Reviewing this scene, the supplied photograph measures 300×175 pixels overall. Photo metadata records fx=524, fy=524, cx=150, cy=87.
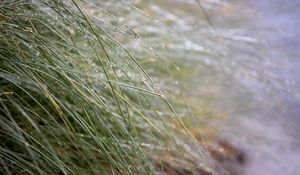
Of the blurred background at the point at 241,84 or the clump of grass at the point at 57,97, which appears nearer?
the clump of grass at the point at 57,97

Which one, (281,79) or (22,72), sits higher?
(22,72)

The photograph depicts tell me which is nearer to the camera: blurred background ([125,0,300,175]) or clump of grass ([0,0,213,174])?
clump of grass ([0,0,213,174])

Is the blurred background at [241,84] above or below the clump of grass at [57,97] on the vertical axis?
below

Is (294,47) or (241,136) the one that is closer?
(241,136)

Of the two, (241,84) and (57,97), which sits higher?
(57,97)

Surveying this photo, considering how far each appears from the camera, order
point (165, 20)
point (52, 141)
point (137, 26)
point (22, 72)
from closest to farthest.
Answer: point (22, 72) < point (52, 141) < point (137, 26) < point (165, 20)

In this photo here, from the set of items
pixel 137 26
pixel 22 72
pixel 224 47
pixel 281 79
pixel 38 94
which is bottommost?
pixel 281 79

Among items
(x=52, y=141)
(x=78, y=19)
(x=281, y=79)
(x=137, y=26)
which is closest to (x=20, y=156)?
(x=52, y=141)

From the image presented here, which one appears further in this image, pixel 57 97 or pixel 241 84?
pixel 241 84

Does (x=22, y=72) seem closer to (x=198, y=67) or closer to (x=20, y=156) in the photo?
(x=20, y=156)

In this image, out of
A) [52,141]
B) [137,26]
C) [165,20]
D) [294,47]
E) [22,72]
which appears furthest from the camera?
[294,47]

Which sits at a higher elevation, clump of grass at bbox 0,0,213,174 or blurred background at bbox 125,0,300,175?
clump of grass at bbox 0,0,213,174
